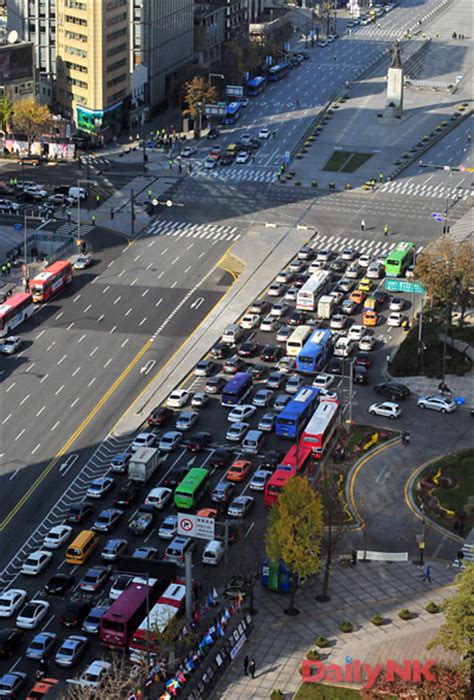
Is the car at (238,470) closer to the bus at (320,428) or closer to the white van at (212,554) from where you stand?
the bus at (320,428)

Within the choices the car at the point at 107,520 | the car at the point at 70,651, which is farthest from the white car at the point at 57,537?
the car at the point at 70,651

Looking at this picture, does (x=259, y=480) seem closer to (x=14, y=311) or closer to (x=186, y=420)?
(x=186, y=420)

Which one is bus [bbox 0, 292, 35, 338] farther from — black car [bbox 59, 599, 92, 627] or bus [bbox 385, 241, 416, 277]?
black car [bbox 59, 599, 92, 627]

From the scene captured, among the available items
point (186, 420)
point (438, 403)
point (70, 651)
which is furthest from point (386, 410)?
point (70, 651)

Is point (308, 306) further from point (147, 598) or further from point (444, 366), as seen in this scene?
point (147, 598)

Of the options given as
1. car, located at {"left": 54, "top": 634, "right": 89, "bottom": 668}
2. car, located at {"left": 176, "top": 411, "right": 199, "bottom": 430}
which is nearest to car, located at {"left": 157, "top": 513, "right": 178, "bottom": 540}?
car, located at {"left": 54, "top": 634, "right": 89, "bottom": 668}

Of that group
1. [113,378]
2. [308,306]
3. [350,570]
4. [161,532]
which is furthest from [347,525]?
[308,306]
